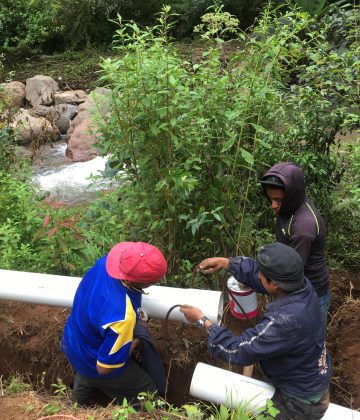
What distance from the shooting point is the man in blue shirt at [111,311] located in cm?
246

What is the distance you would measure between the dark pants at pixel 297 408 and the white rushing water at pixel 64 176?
19.9 feet

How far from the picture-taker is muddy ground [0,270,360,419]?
3.46m

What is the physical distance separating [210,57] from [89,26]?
50.1 feet

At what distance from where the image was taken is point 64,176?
9.34 m

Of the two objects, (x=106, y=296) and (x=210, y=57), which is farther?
(x=210, y=57)

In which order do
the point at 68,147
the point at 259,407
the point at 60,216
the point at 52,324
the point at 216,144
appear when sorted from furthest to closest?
the point at 68,147, the point at 60,216, the point at 52,324, the point at 216,144, the point at 259,407

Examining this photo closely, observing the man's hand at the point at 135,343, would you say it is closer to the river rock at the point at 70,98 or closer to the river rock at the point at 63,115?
the river rock at the point at 63,115

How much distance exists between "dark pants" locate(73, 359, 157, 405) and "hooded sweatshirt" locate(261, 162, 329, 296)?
4.18 ft

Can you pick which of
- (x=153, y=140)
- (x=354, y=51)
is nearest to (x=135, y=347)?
(x=153, y=140)

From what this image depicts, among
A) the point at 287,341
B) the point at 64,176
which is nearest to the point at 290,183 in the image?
the point at 287,341

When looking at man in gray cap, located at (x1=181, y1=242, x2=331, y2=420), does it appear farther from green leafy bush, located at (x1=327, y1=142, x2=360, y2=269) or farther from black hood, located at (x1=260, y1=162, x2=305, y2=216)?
green leafy bush, located at (x1=327, y1=142, x2=360, y2=269)

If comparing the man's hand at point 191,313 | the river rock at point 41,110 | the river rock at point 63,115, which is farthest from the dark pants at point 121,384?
the river rock at point 41,110

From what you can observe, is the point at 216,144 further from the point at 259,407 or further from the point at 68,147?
the point at 68,147

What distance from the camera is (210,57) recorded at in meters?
3.33
